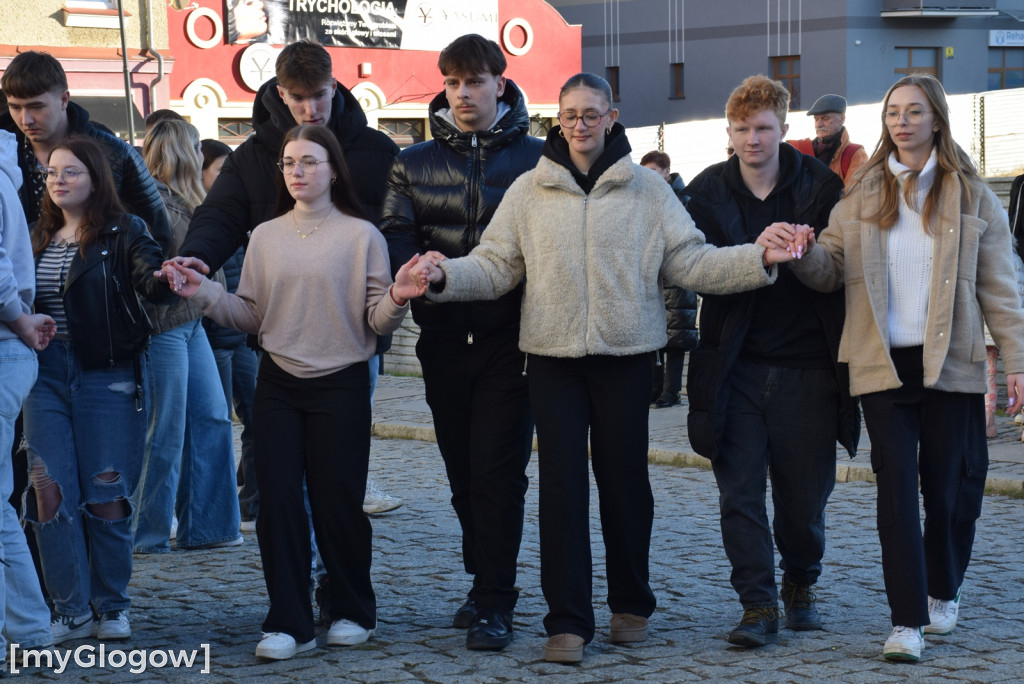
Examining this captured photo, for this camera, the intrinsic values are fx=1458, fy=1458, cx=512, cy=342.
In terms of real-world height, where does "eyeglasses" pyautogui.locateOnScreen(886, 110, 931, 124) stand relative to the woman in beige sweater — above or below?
above

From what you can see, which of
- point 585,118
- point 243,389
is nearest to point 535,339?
point 585,118

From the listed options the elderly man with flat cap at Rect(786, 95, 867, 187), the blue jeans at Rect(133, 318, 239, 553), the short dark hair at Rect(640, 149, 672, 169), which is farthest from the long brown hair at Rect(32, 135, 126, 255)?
the short dark hair at Rect(640, 149, 672, 169)

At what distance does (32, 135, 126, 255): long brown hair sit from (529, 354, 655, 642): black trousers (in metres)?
1.80

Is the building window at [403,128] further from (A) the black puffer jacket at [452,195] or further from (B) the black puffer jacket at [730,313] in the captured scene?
(B) the black puffer jacket at [730,313]

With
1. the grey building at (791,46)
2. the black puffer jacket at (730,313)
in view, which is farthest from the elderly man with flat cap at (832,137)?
the grey building at (791,46)

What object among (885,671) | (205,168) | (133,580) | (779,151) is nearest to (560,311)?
(779,151)

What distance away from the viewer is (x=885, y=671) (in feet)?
16.4

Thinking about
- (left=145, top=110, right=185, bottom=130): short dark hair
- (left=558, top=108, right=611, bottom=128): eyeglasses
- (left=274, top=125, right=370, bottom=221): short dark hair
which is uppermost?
(left=145, top=110, right=185, bottom=130): short dark hair

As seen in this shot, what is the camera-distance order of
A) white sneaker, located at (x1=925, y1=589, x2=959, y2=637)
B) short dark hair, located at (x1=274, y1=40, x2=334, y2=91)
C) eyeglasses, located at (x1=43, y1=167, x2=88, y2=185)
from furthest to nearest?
short dark hair, located at (x1=274, y1=40, x2=334, y2=91) < eyeglasses, located at (x1=43, y1=167, x2=88, y2=185) < white sneaker, located at (x1=925, y1=589, x2=959, y2=637)

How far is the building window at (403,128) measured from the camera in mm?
33562

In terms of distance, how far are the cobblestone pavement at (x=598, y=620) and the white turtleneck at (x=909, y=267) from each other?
117 centimetres

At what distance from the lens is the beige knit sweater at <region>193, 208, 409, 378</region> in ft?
18.0

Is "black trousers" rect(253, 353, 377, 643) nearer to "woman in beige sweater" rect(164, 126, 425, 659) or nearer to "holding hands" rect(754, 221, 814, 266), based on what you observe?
"woman in beige sweater" rect(164, 126, 425, 659)

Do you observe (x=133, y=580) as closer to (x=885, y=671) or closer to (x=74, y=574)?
(x=74, y=574)
